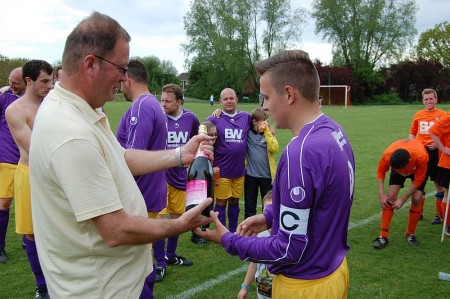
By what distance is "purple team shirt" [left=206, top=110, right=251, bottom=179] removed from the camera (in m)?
7.09

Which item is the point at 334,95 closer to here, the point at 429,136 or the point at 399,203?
the point at 429,136

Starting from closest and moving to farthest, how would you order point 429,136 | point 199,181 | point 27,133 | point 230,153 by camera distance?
point 199,181, point 27,133, point 230,153, point 429,136

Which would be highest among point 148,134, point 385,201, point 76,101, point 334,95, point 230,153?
point 76,101

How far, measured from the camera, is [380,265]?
233 inches

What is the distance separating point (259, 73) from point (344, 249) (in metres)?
1.21

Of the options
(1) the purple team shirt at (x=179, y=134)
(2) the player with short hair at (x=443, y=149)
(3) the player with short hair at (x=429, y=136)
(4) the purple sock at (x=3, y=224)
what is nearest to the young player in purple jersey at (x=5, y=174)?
(4) the purple sock at (x=3, y=224)

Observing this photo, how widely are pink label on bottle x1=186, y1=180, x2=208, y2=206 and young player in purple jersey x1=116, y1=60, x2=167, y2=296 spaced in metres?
2.08

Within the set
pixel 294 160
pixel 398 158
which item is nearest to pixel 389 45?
pixel 398 158

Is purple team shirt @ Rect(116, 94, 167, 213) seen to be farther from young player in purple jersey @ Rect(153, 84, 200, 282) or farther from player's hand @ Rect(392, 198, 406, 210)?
player's hand @ Rect(392, 198, 406, 210)

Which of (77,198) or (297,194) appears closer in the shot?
(77,198)

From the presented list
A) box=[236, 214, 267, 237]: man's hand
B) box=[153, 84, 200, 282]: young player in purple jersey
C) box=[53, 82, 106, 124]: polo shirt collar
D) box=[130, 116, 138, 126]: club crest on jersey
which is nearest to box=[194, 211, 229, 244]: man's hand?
box=[236, 214, 267, 237]: man's hand

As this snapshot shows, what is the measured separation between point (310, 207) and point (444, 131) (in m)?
5.64

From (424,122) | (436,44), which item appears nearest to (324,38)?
(436,44)

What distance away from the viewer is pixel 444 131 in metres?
6.86
